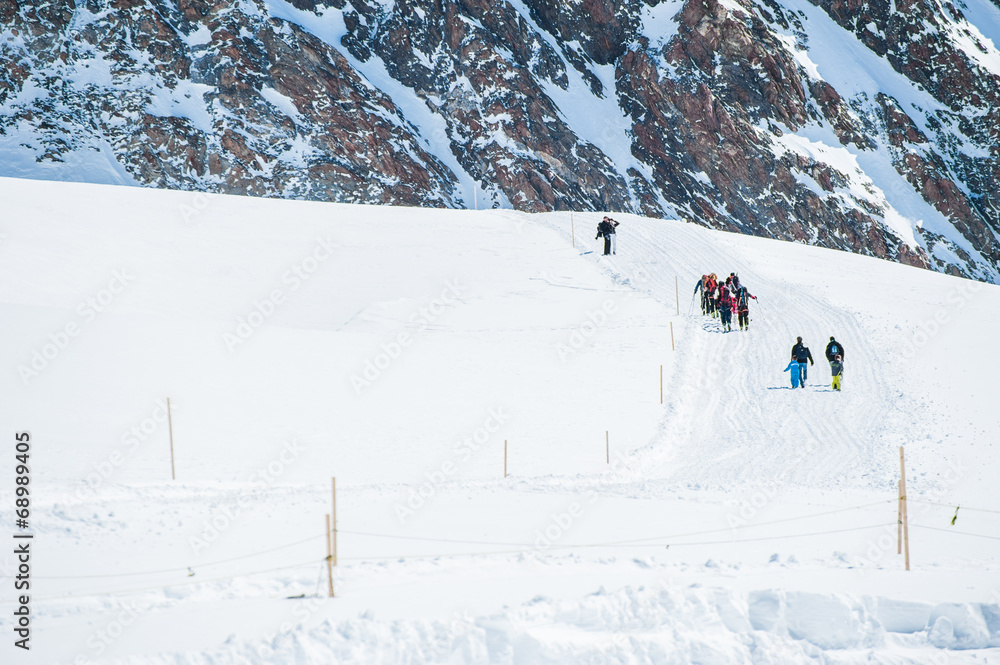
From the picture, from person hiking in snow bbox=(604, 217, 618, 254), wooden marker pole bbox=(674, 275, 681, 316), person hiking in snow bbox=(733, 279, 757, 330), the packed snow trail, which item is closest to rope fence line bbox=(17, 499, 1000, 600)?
the packed snow trail

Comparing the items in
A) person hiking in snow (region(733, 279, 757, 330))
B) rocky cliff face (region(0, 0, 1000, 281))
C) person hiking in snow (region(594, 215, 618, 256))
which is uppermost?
rocky cliff face (region(0, 0, 1000, 281))

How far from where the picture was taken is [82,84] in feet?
186

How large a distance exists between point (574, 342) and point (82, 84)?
4895 centimetres

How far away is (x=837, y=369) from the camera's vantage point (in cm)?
1895

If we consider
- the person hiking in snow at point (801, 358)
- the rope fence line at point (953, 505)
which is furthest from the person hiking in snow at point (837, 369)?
the rope fence line at point (953, 505)

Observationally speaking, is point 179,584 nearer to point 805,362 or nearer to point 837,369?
point 805,362

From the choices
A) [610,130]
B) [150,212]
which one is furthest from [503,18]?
[150,212]

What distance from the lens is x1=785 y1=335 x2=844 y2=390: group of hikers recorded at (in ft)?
62.0

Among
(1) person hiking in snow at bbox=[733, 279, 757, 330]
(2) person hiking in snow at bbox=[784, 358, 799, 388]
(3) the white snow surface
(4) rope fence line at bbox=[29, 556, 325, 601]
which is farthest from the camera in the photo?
(1) person hiking in snow at bbox=[733, 279, 757, 330]

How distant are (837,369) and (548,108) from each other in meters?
56.3

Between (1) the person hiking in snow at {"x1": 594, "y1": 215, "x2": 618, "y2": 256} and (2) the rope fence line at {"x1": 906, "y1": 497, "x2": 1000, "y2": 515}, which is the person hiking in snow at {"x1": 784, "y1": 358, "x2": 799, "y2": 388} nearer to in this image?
(2) the rope fence line at {"x1": 906, "y1": 497, "x2": 1000, "y2": 515}

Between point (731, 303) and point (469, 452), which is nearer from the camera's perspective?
point (469, 452)

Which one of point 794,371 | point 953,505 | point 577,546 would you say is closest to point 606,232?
point 794,371

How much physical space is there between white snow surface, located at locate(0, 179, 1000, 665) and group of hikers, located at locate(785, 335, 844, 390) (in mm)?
401
